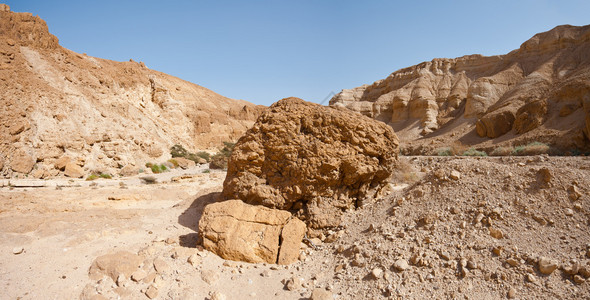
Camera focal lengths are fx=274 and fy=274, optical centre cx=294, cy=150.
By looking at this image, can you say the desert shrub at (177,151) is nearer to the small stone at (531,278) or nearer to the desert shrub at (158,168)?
the desert shrub at (158,168)

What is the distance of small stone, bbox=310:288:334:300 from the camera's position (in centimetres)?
280

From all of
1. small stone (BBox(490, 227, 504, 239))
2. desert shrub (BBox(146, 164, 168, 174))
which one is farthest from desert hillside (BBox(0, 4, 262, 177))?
small stone (BBox(490, 227, 504, 239))

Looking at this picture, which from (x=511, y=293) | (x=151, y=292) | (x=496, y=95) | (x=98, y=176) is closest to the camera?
(x=511, y=293)

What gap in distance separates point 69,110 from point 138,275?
656 inches

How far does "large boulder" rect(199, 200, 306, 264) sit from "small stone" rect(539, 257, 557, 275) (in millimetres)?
2543

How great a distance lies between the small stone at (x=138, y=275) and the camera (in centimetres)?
295

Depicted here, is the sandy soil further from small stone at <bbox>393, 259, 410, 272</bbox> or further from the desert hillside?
the desert hillside

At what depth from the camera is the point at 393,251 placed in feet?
10.7

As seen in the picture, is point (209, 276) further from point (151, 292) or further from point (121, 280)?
point (121, 280)

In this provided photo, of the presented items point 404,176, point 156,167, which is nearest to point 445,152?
point 404,176

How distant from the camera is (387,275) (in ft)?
9.63

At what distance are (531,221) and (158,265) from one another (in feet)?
14.4

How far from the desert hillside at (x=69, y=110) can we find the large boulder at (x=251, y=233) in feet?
38.6

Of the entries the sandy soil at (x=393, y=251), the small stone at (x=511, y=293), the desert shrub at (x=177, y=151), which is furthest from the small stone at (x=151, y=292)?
the desert shrub at (x=177, y=151)
